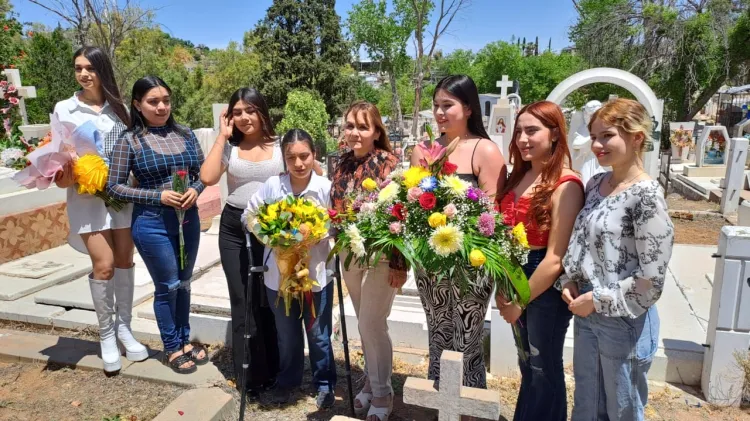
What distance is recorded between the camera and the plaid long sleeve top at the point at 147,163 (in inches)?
120

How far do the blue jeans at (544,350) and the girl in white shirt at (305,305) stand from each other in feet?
3.84

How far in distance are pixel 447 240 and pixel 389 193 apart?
0.37 metres

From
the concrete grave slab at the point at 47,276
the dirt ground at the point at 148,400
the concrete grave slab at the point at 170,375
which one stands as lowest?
the dirt ground at the point at 148,400

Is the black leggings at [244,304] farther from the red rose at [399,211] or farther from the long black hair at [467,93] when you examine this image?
the long black hair at [467,93]

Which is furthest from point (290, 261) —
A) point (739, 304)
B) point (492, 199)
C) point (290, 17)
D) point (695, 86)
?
point (290, 17)

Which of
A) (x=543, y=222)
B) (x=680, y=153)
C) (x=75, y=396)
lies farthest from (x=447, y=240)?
(x=680, y=153)

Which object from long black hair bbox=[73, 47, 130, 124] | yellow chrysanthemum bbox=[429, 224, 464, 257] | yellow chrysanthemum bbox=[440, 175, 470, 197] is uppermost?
long black hair bbox=[73, 47, 130, 124]

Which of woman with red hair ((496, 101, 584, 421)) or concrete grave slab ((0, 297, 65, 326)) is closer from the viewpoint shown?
woman with red hair ((496, 101, 584, 421))

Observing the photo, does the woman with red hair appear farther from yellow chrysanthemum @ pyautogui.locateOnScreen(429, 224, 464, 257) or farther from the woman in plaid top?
the woman in plaid top

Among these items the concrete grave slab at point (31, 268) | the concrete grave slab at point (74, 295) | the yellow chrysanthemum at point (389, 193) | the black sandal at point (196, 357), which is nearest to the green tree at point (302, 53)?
the concrete grave slab at point (31, 268)

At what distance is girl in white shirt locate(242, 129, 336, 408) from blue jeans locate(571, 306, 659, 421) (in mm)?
1432

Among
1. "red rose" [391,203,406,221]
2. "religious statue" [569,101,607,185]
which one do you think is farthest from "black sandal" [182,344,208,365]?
"religious statue" [569,101,607,185]

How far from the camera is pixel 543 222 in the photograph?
223 cm

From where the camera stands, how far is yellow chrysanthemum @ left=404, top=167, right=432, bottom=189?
2.28 metres
